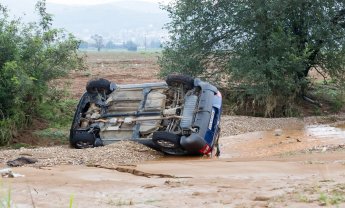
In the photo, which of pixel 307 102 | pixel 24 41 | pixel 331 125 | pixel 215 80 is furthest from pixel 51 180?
pixel 307 102

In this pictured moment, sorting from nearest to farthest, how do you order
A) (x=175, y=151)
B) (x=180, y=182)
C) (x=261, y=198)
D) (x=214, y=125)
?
1. (x=261, y=198)
2. (x=180, y=182)
3. (x=175, y=151)
4. (x=214, y=125)

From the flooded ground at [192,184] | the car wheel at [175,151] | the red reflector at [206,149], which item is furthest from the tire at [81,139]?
the red reflector at [206,149]

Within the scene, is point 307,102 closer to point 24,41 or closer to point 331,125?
point 331,125

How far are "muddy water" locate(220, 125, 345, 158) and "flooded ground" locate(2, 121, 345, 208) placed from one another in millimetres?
1847

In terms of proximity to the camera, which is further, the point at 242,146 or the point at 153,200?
the point at 242,146

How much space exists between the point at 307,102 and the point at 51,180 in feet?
44.5

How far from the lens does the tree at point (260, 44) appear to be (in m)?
18.0

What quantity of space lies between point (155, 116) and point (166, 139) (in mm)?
1047

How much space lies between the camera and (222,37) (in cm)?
1953

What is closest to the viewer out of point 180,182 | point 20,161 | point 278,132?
point 180,182

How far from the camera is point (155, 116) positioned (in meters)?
12.0

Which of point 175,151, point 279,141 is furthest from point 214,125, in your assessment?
point 279,141

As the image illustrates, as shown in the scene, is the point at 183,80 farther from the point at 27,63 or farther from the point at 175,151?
the point at 27,63

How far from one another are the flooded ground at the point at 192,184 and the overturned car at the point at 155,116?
453 mm
